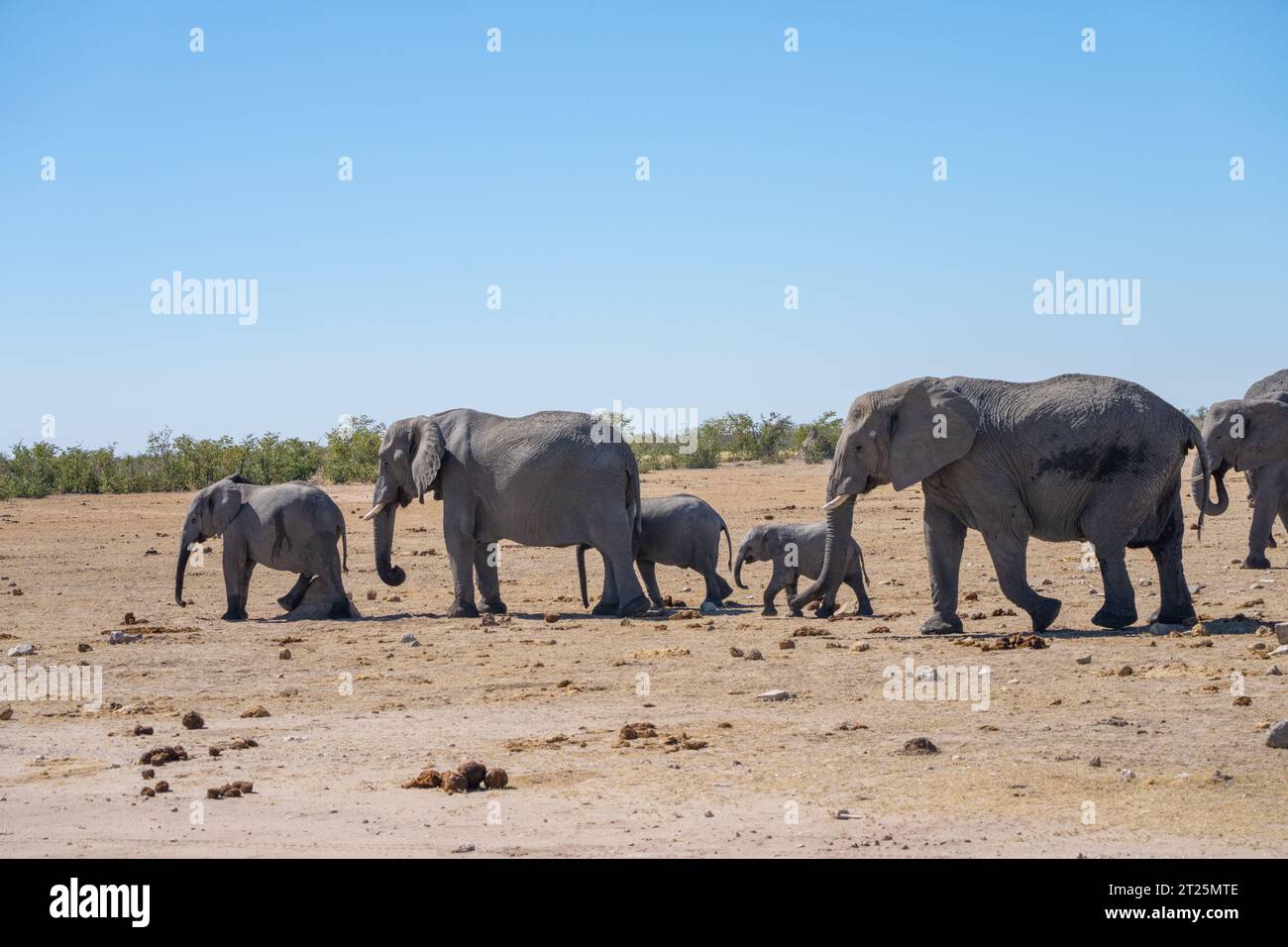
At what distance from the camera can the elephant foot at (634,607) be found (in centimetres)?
1767

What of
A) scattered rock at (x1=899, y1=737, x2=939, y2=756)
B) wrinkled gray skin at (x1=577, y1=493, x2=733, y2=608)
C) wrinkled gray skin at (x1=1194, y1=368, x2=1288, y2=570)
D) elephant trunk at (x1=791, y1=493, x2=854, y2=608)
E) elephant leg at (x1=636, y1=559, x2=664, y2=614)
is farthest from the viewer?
wrinkled gray skin at (x1=1194, y1=368, x2=1288, y2=570)

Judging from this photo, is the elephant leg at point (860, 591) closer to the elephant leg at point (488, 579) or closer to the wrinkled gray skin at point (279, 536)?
the elephant leg at point (488, 579)

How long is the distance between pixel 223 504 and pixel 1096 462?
974cm

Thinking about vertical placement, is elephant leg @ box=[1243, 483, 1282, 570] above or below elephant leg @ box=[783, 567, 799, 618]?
above

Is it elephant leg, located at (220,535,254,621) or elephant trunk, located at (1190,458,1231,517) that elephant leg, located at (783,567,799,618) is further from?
elephant leg, located at (220,535,254,621)

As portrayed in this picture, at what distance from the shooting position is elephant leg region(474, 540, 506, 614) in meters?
18.6

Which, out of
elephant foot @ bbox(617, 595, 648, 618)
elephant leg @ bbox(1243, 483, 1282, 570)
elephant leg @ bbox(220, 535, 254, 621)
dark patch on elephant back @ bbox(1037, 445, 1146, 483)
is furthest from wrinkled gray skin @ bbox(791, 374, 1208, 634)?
elephant leg @ bbox(220, 535, 254, 621)

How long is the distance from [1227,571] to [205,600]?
42.5 ft

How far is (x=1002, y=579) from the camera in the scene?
14938mm

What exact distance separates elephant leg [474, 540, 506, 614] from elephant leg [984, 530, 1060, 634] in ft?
→ 20.4

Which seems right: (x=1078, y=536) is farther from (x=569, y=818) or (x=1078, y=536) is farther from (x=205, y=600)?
(x=205, y=600)

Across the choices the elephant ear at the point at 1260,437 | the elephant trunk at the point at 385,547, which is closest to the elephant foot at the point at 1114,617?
the elephant ear at the point at 1260,437

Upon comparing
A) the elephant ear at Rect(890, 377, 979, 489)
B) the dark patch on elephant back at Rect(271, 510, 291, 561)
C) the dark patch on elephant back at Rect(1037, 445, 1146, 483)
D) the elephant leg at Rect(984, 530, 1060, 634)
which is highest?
the elephant ear at Rect(890, 377, 979, 489)

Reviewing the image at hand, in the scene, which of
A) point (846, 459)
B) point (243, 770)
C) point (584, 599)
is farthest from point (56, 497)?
point (243, 770)
